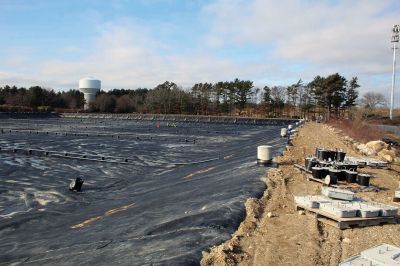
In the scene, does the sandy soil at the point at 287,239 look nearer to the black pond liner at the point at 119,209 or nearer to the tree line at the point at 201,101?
the black pond liner at the point at 119,209

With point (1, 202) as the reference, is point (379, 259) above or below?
above

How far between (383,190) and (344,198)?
3.44 metres

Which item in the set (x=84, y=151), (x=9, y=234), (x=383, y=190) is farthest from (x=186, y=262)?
(x=84, y=151)

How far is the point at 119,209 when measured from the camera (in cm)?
1025

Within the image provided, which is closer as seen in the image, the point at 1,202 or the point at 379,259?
the point at 379,259

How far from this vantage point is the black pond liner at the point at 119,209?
6.45m

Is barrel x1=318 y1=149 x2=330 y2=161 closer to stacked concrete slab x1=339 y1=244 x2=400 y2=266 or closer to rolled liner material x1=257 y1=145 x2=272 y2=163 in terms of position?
rolled liner material x1=257 y1=145 x2=272 y2=163

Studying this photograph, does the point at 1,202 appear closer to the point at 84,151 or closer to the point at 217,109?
the point at 84,151

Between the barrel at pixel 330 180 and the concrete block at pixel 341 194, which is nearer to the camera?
the concrete block at pixel 341 194

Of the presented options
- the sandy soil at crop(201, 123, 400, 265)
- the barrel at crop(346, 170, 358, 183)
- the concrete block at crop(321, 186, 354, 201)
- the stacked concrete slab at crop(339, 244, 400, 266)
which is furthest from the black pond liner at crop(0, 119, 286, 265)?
the barrel at crop(346, 170, 358, 183)

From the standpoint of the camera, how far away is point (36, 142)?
90.5 ft

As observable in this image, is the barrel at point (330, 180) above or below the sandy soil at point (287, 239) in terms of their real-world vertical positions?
above

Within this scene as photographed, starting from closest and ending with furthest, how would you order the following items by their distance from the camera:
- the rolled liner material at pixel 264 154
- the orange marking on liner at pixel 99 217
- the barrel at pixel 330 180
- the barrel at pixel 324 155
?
1. the orange marking on liner at pixel 99 217
2. the barrel at pixel 330 180
3. the barrel at pixel 324 155
4. the rolled liner material at pixel 264 154

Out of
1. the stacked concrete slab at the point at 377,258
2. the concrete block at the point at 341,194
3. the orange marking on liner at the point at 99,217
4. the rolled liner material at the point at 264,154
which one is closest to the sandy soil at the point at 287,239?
the stacked concrete slab at the point at 377,258
